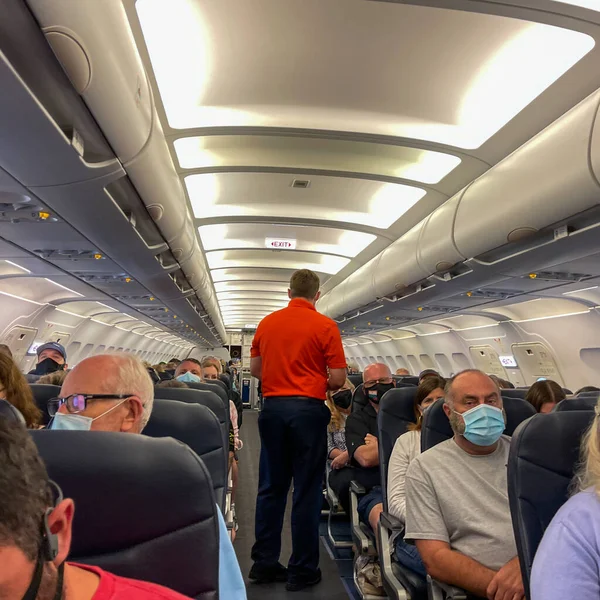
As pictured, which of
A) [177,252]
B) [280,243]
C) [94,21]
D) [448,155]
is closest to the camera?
[94,21]

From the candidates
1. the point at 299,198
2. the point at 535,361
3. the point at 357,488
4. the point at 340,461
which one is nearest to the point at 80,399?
the point at 357,488

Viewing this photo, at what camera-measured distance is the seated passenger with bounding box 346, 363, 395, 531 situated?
15.1 ft

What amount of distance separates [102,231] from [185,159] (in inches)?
52.6

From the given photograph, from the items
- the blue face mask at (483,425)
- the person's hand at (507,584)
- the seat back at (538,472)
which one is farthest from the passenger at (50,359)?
the seat back at (538,472)

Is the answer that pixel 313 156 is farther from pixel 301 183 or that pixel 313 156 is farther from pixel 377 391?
pixel 377 391

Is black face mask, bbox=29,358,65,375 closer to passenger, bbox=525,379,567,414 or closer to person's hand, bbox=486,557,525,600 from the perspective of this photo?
passenger, bbox=525,379,567,414

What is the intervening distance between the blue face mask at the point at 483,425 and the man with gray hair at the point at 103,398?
5.62 ft

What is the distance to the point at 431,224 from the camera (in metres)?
5.62

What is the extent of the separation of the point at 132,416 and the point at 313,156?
4064mm

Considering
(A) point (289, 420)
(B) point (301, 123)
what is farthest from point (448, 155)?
(A) point (289, 420)

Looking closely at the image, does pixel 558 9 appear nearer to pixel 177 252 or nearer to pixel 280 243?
pixel 177 252

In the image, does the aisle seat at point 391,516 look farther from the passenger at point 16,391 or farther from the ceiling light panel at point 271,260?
the ceiling light panel at point 271,260

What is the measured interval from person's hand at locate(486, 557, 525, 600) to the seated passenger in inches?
80.4

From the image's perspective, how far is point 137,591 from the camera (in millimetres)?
1002
